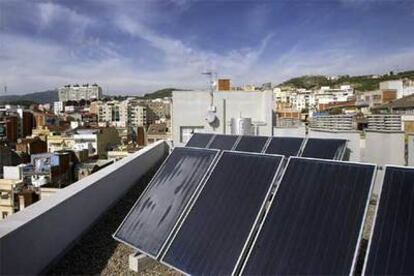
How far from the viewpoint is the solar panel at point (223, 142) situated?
8581 millimetres

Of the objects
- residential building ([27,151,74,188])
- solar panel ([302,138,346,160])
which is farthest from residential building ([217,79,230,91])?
residential building ([27,151,74,188])

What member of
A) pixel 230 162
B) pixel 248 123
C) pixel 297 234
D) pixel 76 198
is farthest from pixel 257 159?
pixel 248 123

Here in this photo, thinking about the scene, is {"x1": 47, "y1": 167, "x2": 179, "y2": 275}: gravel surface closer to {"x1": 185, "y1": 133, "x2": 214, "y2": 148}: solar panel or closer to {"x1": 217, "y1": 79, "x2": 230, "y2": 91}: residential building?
{"x1": 185, "y1": 133, "x2": 214, "y2": 148}: solar panel

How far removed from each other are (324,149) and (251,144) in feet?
5.61

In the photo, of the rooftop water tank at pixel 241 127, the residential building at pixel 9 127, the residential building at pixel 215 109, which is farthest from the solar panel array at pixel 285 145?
the residential building at pixel 9 127

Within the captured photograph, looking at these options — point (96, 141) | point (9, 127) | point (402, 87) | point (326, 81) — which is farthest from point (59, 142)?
point (326, 81)

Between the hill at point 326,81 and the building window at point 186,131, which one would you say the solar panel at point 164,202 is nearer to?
the building window at point 186,131

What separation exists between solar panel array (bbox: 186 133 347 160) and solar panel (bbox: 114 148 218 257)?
2.84 meters

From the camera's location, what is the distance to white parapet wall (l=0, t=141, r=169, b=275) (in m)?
3.59

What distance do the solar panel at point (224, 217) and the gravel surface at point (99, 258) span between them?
83 centimetres

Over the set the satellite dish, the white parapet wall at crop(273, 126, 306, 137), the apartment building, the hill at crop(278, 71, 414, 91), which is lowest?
the white parapet wall at crop(273, 126, 306, 137)

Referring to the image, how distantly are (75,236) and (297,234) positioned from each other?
3.32 m

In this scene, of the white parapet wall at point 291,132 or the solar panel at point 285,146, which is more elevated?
the white parapet wall at point 291,132

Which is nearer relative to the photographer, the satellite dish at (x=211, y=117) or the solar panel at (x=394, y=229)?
the solar panel at (x=394, y=229)
